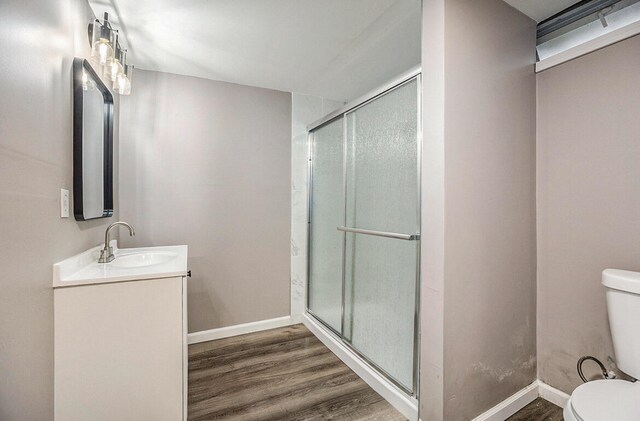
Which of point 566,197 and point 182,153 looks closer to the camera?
point 566,197

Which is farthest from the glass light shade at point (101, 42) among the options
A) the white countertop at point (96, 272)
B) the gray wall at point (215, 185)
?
the white countertop at point (96, 272)

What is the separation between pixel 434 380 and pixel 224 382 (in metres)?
1.40

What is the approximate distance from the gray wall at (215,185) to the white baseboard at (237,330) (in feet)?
0.17

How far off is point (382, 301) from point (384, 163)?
928 mm

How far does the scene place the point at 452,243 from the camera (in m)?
1.39

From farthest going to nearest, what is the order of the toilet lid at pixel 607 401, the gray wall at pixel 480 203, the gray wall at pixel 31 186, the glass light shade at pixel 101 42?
1. the glass light shade at pixel 101 42
2. the gray wall at pixel 480 203
3. the toilet lid at pixel 607 401
4. the gray wall at pixel 31 186

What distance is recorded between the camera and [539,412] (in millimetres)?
1637

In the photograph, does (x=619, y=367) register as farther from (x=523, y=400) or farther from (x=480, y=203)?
(x=480, y=203)

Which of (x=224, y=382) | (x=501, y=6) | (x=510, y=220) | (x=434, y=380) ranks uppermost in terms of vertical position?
(x=501, y=6)

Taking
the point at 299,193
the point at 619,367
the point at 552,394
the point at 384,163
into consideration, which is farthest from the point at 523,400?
the point at 299,193

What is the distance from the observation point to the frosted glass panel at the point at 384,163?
1662 millimetres

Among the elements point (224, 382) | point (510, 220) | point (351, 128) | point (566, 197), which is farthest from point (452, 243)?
point (224, 382)

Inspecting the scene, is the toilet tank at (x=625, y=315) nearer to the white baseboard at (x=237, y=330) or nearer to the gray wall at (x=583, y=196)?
the gray wall at (x=583, y=196)

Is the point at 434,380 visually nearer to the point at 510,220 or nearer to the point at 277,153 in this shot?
the point at 510,220
